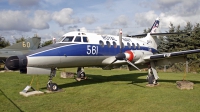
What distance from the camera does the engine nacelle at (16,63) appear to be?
9664mm

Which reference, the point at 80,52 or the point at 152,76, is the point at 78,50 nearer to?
the point at 80,52

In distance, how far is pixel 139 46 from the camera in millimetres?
17078

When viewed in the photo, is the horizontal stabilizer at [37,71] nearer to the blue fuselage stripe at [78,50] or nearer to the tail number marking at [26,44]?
the blue fuselage stripe at [78,50]

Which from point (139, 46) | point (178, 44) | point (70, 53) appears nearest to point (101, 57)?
point (70, 53)

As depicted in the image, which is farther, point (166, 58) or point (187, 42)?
point (187, 42)

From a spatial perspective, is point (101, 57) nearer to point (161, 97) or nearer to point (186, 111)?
point (161, 97)

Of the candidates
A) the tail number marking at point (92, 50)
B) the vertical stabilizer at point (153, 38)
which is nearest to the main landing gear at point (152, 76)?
the tail number marking at point (92, 50)

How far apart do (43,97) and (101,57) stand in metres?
5.21

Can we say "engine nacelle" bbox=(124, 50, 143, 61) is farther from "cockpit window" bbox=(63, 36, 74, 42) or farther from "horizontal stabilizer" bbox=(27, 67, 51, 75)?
"horizontal stabilizer" bbox=(27, 67, 51, 75)

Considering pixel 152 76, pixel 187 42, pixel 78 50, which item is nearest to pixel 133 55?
pixel 152 76

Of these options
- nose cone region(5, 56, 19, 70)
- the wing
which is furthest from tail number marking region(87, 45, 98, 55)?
nose cone region(5, 56, 19, 70)

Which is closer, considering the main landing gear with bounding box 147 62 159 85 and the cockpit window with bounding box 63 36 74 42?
the cockpit window with bounding box 63 36 74 42

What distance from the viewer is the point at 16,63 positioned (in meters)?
9.71

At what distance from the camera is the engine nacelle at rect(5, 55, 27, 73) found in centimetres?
→ 966
